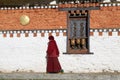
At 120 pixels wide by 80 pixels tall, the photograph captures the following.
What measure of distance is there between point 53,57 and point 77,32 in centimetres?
164

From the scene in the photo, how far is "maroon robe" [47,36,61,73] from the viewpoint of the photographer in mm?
17705

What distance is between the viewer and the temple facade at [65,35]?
1738 cm

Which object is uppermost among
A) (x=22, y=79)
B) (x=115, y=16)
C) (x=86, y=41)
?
(x=115, y=16)

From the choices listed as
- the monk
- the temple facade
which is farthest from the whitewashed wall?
the monk

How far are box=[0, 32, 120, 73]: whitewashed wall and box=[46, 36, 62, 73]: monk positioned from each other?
7.6 inches

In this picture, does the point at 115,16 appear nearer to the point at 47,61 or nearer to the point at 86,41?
the point at 86,41

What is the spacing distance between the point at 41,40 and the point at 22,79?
3551 millimetres

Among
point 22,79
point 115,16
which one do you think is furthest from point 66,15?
point 22,79

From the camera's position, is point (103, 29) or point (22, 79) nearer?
point (22, 79)

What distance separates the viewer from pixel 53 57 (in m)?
17.8

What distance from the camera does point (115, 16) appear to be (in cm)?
1741

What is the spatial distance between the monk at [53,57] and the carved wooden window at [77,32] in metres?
0.64

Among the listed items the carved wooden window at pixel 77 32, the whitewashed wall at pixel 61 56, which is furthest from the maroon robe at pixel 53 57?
the carved wooden window at pixel 77 32

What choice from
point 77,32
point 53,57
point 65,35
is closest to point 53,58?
point 53,57
